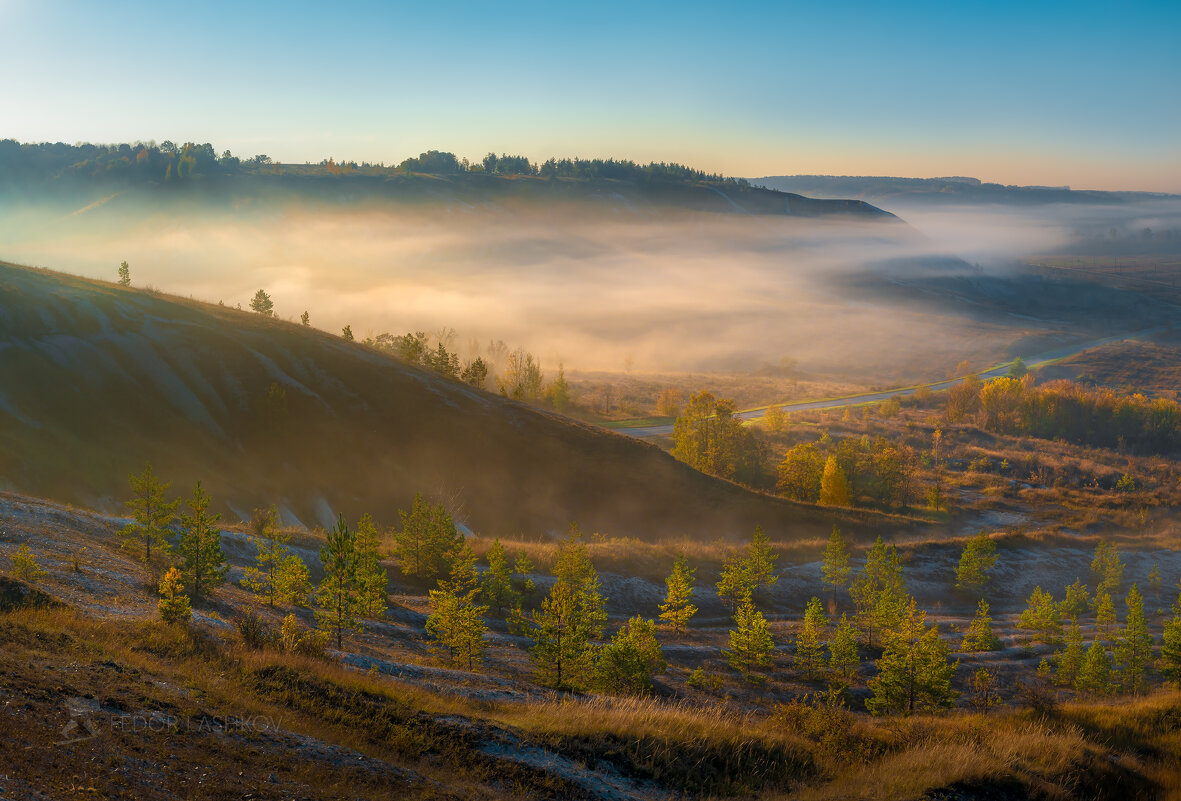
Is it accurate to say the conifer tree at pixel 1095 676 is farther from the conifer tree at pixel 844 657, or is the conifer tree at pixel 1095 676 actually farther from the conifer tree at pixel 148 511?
the conifer tree at pixel 148 511

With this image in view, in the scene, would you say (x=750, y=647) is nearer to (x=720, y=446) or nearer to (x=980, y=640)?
(x=980, y=640)

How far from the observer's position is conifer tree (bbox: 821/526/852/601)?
2324 inches

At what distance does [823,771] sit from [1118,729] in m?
9.20

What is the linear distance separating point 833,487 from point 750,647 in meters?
62.7

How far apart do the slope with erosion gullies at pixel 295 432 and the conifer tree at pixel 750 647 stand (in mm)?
36314

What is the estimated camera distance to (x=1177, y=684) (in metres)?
37.0

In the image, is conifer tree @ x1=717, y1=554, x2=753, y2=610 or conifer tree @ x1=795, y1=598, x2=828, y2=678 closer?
conifer tree @ x1=795, y1=598, x2=828, y2=678

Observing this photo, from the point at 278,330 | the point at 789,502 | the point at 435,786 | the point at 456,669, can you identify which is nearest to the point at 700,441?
the point at 789,502

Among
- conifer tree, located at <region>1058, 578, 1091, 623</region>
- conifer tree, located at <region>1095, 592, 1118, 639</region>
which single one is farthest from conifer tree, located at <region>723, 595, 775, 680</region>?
conifer tree, located at <region>1058, 578, 1091, 623</region>

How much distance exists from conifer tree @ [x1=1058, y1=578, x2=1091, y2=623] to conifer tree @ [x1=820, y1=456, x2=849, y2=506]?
32162mm

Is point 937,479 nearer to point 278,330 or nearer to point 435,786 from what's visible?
point 278,330

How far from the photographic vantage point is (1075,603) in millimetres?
62062

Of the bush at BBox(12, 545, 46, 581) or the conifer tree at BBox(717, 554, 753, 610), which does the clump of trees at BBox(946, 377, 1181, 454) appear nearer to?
the conifer tree at BBox(717, 554, 753, 610)

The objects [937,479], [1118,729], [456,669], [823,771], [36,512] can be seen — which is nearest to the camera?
[823,771]
